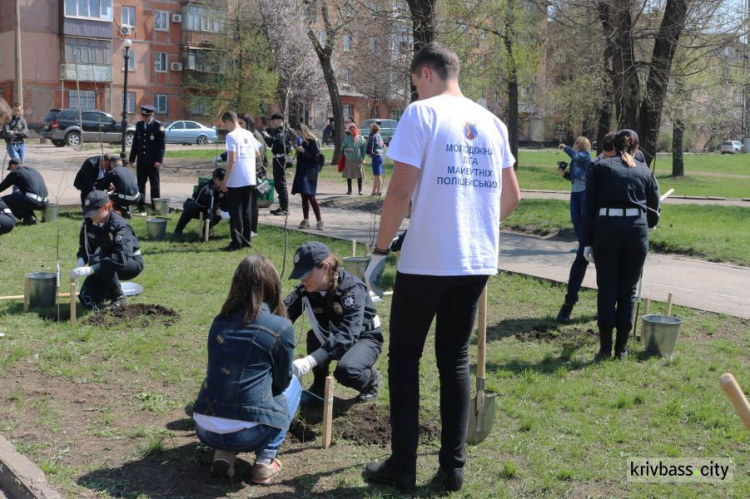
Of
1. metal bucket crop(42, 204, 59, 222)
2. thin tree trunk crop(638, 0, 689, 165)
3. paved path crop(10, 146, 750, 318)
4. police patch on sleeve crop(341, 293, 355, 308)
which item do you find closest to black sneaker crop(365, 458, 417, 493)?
police patch on sleeve crop(341, 293, 355, 308)

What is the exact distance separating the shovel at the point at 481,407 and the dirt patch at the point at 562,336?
236 cm

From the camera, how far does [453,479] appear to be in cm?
412

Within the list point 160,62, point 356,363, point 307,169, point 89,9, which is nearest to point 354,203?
point 307,169

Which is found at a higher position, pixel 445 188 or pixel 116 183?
pixel 445 188

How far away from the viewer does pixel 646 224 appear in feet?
21.2

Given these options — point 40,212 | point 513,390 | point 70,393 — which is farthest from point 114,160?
point 513,390

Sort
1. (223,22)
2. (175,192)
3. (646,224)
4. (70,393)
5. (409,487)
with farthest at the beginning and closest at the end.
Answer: (223,22) < (175,192) < (646,224) < (70,393) < (409,487)

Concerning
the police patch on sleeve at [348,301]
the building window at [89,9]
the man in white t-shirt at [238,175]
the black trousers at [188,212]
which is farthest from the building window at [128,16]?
the police patch on sleeve at [348,301]

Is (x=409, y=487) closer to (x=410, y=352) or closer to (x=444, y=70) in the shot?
(x=410, y=352)

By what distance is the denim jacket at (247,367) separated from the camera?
13.6 ft

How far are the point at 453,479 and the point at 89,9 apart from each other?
50.4m

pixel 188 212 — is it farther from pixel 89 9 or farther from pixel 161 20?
pixel 161 20

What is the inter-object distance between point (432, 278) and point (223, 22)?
4847 cm

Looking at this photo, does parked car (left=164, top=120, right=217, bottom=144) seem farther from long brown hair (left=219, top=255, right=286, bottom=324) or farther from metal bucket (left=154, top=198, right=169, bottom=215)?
long brown hair (left=219, top=255, right=286, bottom=324)
